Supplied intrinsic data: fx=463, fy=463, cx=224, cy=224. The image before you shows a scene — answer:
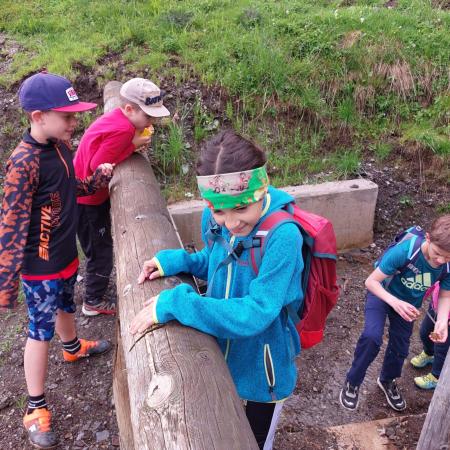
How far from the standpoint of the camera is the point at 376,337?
2.93 metres

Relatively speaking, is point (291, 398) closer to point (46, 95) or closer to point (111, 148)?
point (111, 148)

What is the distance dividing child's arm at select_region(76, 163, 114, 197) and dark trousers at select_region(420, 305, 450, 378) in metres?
2.46

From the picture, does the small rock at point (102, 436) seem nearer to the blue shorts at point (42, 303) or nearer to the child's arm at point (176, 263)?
the blue shorts at point (42, 303)

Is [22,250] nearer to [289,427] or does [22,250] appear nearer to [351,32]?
[289,427]

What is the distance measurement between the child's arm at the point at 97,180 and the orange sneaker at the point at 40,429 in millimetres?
1412

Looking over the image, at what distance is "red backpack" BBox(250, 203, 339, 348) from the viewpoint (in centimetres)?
175

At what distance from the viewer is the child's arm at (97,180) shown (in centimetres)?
304

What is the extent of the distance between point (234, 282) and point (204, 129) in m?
3.67

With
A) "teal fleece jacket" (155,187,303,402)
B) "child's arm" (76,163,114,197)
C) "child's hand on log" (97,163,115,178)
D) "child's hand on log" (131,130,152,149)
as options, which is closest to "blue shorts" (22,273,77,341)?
"child's arm" (76,163,114,197)

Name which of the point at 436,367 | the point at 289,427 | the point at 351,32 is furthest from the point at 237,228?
the point at 351,32

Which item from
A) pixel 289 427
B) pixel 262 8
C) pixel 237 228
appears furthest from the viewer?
pixel 262 8

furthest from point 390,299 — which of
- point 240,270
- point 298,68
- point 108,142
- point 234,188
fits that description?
point 298,68

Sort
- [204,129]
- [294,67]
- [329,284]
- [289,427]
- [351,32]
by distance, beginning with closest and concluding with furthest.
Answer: [329,284]
[289,427]
[204,129]
[294,67]
[351,32]

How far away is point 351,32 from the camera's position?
6176 millimetres
